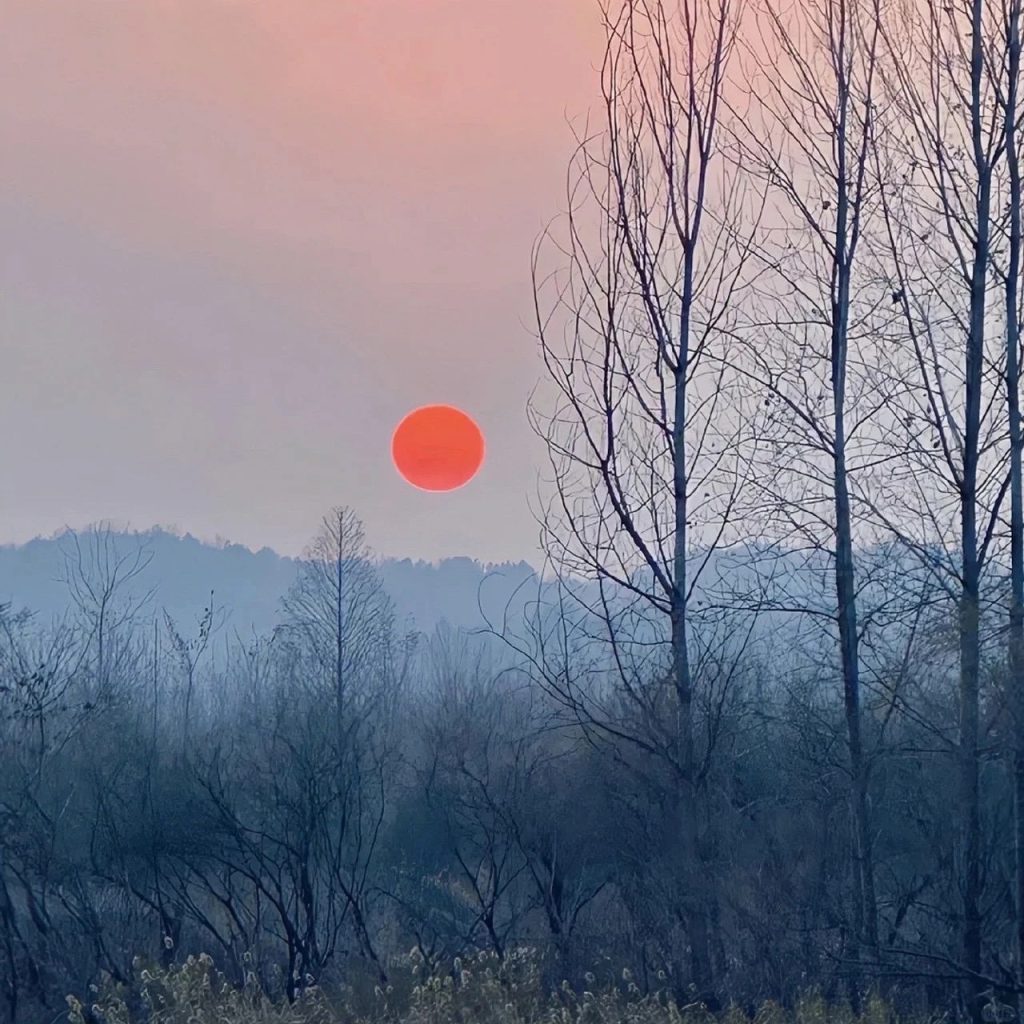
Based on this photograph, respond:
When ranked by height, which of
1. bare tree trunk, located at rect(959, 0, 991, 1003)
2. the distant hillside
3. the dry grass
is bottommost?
the dry grass

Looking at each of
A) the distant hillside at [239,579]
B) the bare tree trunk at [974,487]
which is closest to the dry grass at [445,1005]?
the bare tree trunk at [974,487]

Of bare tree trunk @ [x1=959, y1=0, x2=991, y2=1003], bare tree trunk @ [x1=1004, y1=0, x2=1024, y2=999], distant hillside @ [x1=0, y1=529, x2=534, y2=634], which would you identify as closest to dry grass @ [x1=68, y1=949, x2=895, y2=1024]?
bare tree trunk @ [x1=959, y1=0, x2=991, y2=1003]

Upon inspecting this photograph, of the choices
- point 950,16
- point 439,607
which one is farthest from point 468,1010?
point 439,607

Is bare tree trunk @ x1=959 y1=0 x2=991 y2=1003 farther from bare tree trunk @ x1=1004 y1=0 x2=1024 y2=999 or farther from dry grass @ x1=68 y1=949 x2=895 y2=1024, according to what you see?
dry grass @ x1=68 y1=949 x2=895 y2=1024

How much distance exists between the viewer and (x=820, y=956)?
28.3 ft

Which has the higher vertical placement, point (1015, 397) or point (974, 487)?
point (1015, 397)

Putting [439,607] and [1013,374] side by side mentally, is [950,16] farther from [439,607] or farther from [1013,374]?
[439,607]

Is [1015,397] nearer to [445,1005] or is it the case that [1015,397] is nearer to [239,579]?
[445,1005]

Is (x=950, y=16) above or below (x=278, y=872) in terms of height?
above

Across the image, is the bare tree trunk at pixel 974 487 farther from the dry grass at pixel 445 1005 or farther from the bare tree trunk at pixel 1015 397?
Result: the dry grass at pixel 445 1005

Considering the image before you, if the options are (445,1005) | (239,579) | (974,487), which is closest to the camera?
(974,487)

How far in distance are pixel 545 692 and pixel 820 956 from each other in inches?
104

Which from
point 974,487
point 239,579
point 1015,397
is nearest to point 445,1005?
point 974,487

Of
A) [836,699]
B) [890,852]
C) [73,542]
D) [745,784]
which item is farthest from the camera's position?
[73,542]
